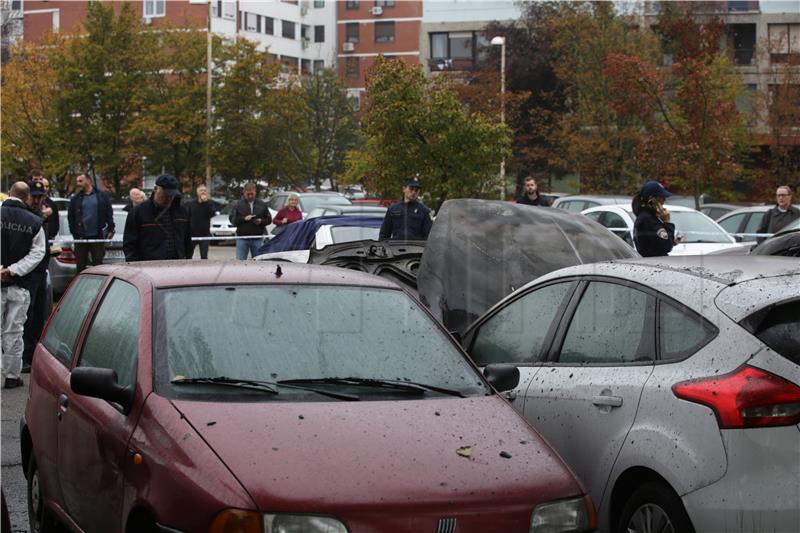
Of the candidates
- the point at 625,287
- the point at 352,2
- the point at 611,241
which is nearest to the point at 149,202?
the point at 611,241

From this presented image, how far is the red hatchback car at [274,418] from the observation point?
4129 mm

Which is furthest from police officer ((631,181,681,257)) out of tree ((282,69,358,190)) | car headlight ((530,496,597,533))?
tree ((282,69,358,190))

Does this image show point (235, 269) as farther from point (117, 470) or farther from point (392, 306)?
point (117, 470)

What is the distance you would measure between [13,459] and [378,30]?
270ft

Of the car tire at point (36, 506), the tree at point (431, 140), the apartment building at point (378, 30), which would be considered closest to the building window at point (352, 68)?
the apartment building at point (378, 30)

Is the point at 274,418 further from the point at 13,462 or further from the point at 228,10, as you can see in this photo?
the point at 228,10

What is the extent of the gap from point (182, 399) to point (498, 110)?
32.5 meters

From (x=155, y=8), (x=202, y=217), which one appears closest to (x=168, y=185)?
(x=202, y=217)

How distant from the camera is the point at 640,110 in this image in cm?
3678

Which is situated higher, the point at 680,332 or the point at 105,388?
the point at 680,332

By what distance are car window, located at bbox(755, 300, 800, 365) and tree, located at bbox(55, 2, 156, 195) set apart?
143 feet

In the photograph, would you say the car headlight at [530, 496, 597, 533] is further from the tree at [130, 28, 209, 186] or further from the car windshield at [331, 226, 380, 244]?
the tree at [130, 28, 209, 186]

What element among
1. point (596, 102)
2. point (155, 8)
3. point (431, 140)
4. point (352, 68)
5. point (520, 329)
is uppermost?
point (155, 8)

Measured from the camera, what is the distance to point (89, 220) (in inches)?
726
